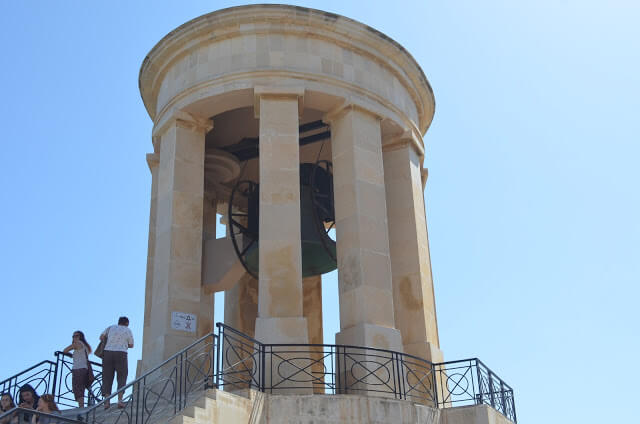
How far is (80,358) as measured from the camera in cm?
1461

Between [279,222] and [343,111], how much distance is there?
10.6ft

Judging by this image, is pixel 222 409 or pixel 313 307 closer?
pixel 222 409

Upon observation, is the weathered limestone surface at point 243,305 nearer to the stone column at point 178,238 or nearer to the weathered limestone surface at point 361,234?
the stone column at point 178,238

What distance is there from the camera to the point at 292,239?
629 inches

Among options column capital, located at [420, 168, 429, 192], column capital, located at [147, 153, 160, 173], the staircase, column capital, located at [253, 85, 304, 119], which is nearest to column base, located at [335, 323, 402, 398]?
the staircase

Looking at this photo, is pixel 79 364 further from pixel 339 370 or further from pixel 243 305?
pixel 243 305

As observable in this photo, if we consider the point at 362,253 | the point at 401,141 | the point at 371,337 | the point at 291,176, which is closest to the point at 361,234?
the point at 362,253

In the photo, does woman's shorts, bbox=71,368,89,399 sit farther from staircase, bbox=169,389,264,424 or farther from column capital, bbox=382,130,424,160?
column capital, bbox=382,130,424,160

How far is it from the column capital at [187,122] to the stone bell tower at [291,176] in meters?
0.03

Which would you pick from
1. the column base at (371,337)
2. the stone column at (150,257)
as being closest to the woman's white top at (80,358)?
the stone column at (150,257)

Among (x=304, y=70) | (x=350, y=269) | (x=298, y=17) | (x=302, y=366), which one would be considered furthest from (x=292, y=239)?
(x=298, y=17)

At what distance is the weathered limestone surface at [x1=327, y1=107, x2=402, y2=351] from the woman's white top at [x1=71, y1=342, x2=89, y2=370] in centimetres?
475

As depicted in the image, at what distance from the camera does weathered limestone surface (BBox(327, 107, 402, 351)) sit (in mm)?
15789

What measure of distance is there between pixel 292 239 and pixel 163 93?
5.47m
